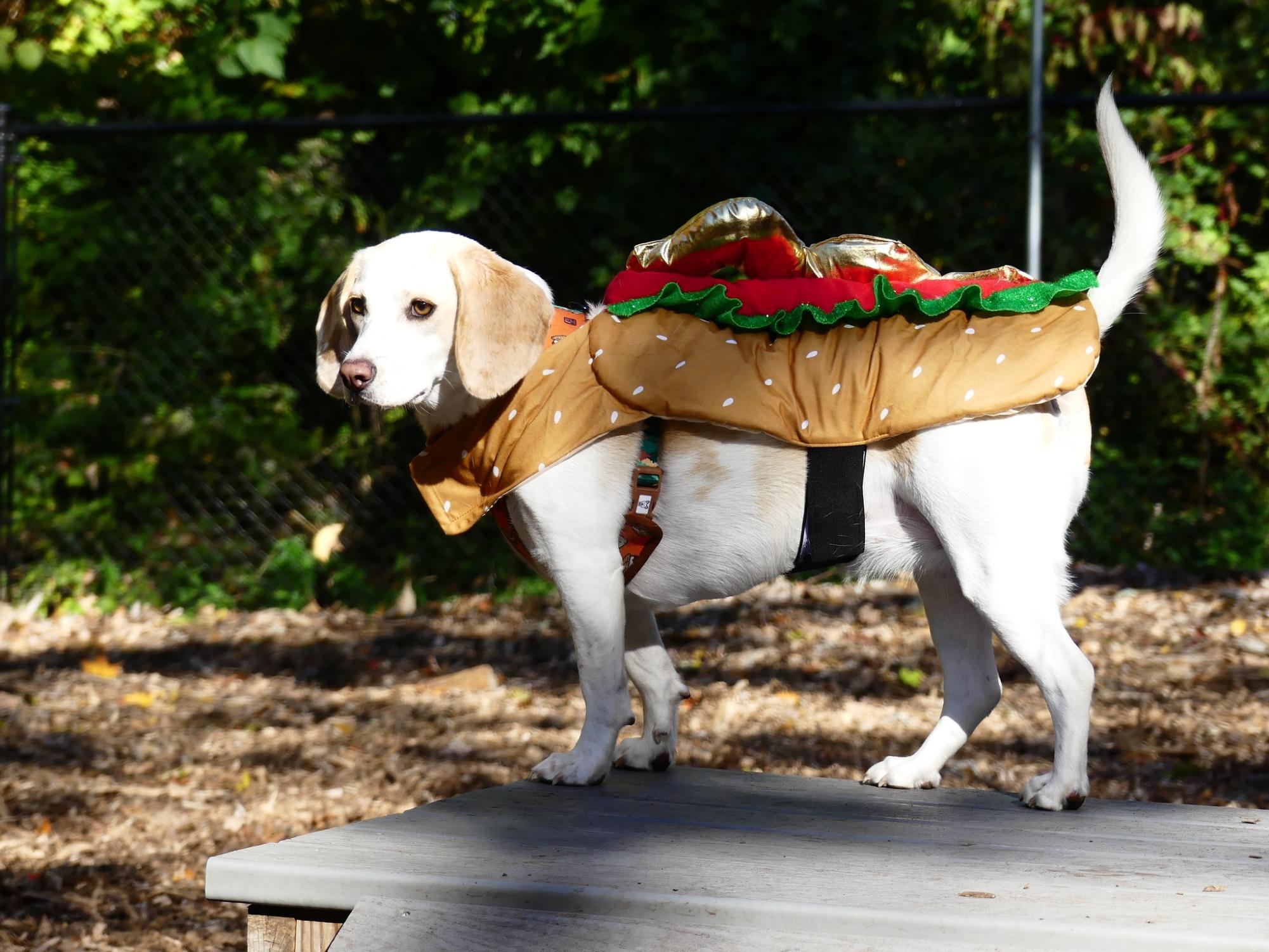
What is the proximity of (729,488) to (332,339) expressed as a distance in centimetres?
94

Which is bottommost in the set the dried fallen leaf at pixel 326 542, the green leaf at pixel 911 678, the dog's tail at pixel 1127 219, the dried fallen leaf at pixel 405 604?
the dried fallen leaf at pixel 405 604

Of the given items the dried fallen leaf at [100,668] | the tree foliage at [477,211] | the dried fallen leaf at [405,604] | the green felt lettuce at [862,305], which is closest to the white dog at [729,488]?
the green felt lettuce at [862,305]

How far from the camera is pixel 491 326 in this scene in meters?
2.53

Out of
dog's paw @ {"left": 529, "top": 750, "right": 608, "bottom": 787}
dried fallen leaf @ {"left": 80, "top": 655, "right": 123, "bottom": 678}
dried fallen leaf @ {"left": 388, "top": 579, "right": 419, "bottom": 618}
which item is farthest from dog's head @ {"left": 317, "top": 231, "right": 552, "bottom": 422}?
dried fallen leaf @ {"left": 388, "top": 579, "right": 419, "bottom": 618}

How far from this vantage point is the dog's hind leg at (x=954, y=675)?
8.99ft

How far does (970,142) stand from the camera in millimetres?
5582

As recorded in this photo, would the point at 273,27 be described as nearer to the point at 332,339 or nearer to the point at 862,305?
the point at 332,339

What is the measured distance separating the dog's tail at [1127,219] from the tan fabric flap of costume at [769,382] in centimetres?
9

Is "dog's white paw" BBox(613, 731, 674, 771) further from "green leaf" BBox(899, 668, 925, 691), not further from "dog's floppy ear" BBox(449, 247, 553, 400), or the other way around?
"green leaf" BBox(899, 668, 925, 691)

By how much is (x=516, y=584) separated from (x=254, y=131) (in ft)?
8.23

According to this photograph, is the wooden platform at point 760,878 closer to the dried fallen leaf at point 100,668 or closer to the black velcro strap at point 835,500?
the black velcro strap at point 835,500

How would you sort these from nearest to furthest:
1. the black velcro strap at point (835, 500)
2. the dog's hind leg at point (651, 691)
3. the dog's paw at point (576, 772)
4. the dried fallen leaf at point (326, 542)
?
the black velcro strap at point (835, 500)
the dog's paw at point (576, 772)
the dog's hind leg at point (651, 691)
the dried fallen leaf at point (326, 542)

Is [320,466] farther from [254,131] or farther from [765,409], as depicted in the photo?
[765,409]

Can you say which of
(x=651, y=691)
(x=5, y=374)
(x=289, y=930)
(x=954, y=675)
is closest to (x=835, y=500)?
(x=954, y=675)
